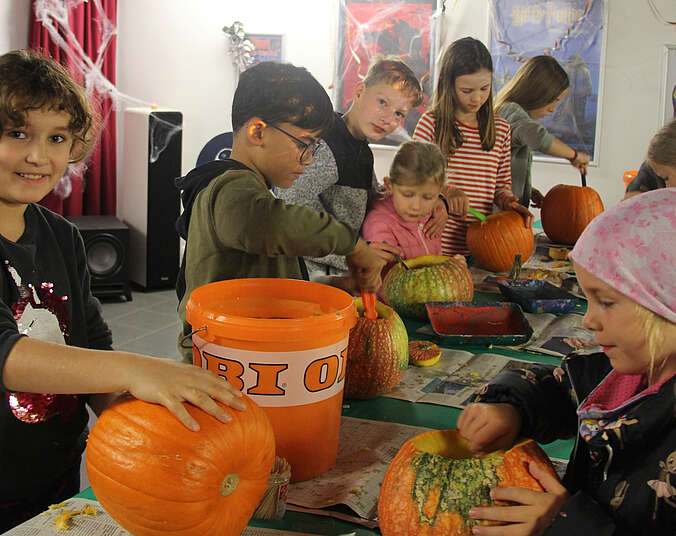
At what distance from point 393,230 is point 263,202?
3.27 feet

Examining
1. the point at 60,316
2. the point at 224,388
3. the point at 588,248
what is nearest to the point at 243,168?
the point at 60,316

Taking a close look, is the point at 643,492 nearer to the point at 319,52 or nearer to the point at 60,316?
the point at 60,316

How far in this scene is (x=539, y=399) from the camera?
92 cm

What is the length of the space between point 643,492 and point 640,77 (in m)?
4.30

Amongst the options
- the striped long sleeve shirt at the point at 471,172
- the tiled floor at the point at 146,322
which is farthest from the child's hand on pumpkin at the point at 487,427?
the tiled floor at the point at 146,322

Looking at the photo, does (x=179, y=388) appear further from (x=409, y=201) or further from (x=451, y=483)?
(x=409, y=201)

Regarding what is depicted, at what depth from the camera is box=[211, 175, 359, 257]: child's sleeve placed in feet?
3.45

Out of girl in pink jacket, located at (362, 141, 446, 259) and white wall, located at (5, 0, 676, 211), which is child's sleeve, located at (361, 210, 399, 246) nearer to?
girl in pink jacket, located at (362, 141, 446, 259)

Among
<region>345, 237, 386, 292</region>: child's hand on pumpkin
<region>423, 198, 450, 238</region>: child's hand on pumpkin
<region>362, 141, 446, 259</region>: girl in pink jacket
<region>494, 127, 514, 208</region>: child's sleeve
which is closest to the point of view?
<region>345, 237, 386, 292</region>: child's hand on pumpkin

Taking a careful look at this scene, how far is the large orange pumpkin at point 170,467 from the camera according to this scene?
0.69m

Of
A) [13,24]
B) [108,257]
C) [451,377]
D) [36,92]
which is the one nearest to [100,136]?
[13,24]

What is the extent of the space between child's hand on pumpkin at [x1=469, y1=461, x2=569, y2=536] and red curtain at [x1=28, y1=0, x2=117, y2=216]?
4341 mm

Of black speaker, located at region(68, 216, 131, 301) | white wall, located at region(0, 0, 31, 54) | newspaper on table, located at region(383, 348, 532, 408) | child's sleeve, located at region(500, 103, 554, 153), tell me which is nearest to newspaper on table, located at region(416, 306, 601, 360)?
newspaper on table, located at region(383, 348, 532, 408)

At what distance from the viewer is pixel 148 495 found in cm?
69
